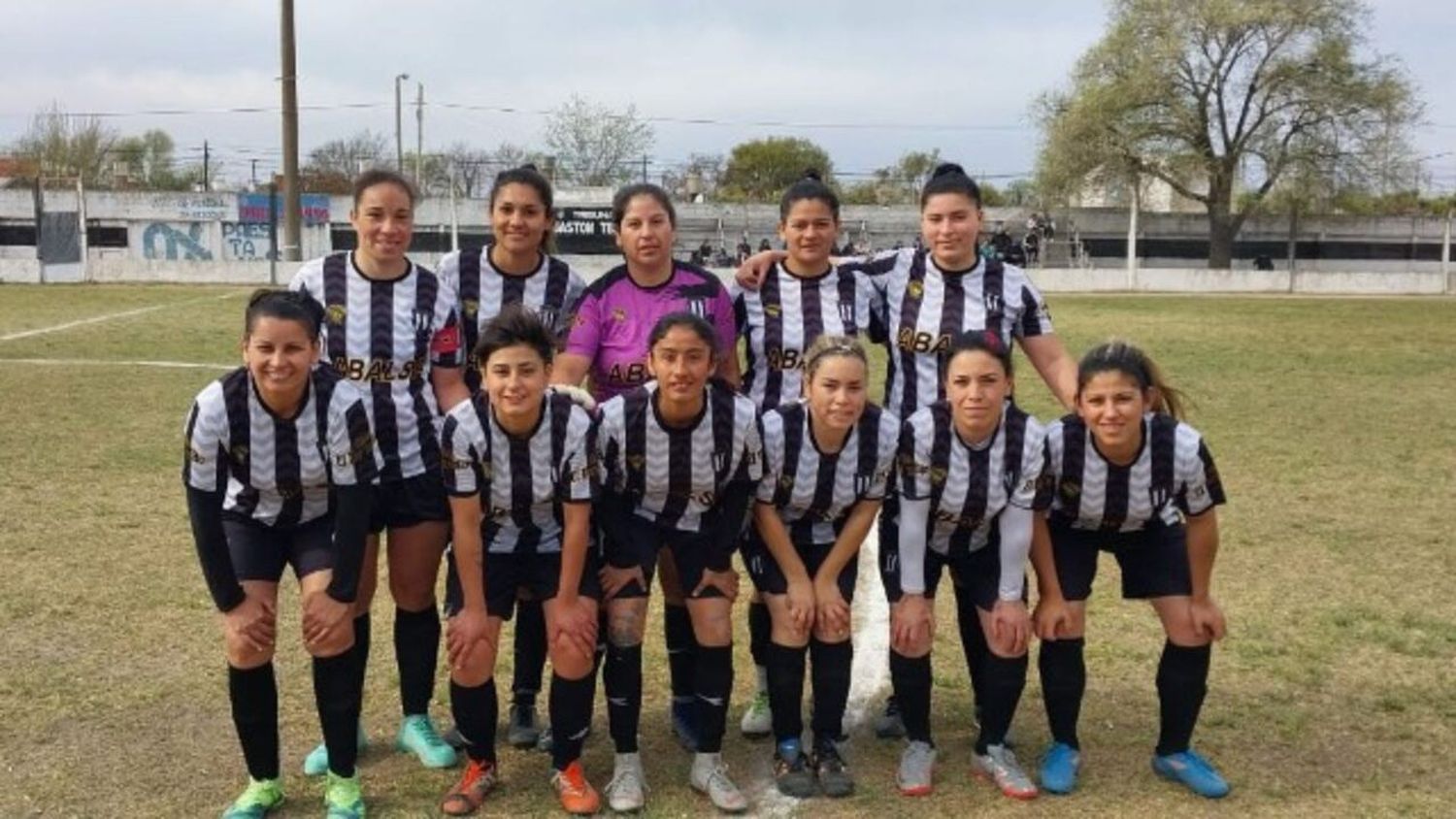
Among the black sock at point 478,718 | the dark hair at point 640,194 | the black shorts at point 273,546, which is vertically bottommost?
the black sock at point 478,718

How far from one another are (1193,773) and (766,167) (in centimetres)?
6212

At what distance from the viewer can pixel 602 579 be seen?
3.85 meters

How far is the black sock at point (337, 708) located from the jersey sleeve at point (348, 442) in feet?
1.75

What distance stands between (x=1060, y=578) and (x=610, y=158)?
5543 centimetres

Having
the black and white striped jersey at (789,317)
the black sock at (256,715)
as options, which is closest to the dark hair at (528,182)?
the black and white striped jersey at (789,317)

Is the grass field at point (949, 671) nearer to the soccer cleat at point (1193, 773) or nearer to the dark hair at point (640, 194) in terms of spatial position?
the soccer cleat at point (1193, 773)

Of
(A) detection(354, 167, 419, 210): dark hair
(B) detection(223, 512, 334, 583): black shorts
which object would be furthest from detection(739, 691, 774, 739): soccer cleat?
(A) detection(354, 167, 419, 210): dark hair

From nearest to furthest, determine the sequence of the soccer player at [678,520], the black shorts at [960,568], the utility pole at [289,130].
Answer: the soccer player at [678,520] → the black shorts at [960,568] → the utility pole at [289,130]

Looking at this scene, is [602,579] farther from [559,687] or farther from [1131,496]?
[1131,496]

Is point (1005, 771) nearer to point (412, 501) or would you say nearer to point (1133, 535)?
point (1133, 535)

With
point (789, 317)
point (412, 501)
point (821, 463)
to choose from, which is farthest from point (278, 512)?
point (789, 317)

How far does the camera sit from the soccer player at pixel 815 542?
3.87m

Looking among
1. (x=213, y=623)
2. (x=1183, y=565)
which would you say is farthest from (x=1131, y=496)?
(x=213, y=623)

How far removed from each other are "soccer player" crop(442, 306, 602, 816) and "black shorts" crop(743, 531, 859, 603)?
53 cm
